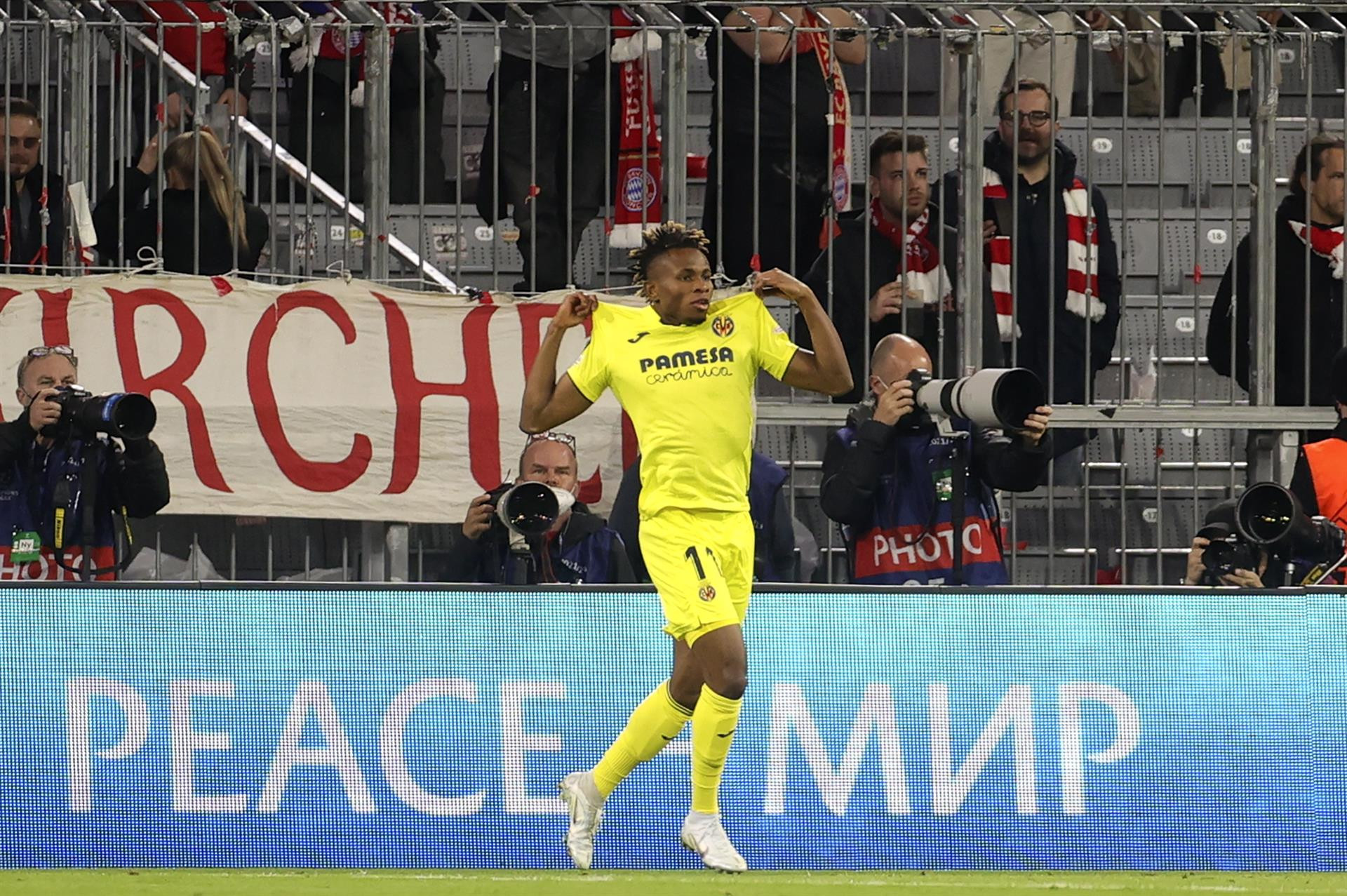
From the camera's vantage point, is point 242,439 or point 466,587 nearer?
point 466,587

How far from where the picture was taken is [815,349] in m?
7.88

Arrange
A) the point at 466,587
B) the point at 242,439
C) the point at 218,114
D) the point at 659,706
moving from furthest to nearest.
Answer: the point at 218,114, the point at 242,439, the point at 466,587, the point at 659,706

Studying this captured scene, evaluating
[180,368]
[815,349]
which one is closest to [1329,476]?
[815,349]

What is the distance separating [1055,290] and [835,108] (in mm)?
1280

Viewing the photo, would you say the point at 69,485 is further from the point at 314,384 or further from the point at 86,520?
the point at 314,384

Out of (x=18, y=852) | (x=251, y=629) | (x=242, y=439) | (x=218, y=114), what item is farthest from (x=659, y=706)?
(x=218, y=114)

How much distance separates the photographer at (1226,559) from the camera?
8555mm

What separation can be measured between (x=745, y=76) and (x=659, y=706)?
11.9 feet

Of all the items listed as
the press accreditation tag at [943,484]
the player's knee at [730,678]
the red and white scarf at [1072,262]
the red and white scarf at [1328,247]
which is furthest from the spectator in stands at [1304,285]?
the player's knee at [730,678]

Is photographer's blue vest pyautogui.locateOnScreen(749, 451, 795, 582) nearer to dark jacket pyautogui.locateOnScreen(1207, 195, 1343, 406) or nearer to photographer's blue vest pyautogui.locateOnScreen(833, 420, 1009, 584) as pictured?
photographer's blue vest pyautogui.locateOnScreen(833, 420, 1009, 584)

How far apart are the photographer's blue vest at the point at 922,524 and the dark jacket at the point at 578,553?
37.8 inches

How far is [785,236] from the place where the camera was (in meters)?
10.4

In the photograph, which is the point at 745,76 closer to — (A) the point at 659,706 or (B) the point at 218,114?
(B) the point at 218,114

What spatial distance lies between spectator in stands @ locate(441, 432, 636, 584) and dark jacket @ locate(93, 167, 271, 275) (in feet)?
5.78
